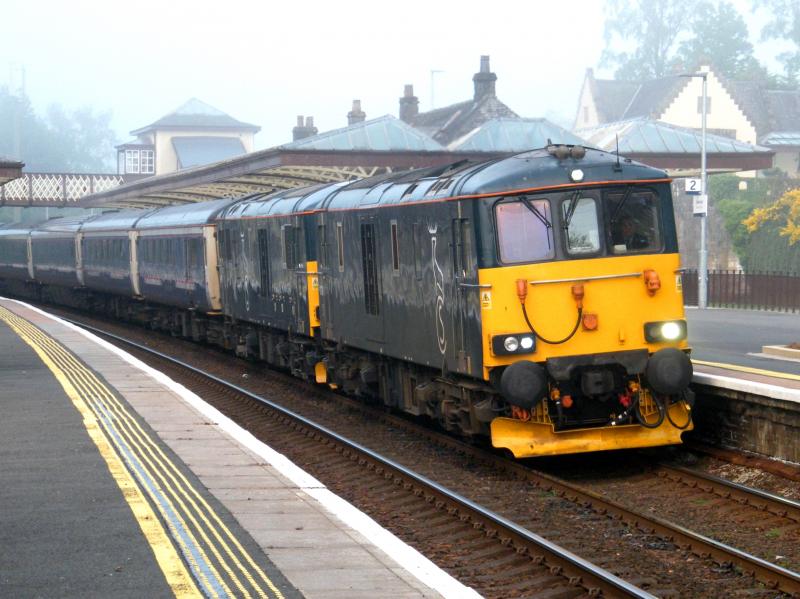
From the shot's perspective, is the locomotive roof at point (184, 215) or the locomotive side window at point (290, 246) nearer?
the locomotive side window at point (290, 246)

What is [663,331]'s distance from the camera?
1248 centimetres

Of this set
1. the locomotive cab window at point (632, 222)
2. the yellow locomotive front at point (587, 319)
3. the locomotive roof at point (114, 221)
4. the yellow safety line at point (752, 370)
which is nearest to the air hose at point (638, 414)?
the yellow locomotive front at point (587, 319)

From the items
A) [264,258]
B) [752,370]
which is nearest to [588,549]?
[752,370]

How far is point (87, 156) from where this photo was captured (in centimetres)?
15825

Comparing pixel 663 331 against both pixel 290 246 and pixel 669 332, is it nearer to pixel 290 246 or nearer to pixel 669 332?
pixel 669 332

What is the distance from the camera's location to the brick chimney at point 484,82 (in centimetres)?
5588

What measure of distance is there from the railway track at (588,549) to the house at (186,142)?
90.8 meters

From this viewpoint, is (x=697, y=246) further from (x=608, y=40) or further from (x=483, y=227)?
(x=608, y=40)

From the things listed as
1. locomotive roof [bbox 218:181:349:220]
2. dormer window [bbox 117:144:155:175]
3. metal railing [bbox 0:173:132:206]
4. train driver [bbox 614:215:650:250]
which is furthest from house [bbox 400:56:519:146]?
dormer window [bbox 117:144:155:175]

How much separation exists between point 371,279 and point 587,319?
4.52 meters

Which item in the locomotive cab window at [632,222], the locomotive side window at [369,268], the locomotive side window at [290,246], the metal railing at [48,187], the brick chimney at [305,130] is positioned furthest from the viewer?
the metal railing at [48,187]

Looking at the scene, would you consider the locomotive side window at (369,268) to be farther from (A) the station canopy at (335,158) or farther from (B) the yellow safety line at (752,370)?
(A) the station canopy at (335,158)

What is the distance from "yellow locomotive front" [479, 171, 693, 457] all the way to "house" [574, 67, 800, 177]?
64936mm

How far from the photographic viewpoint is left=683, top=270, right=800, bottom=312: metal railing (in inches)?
1410
